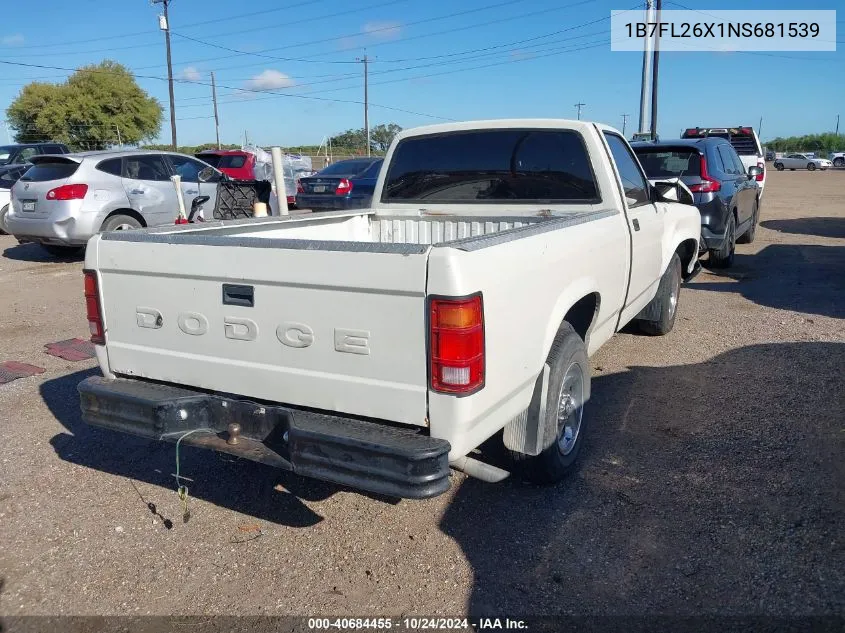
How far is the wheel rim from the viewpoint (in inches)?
140

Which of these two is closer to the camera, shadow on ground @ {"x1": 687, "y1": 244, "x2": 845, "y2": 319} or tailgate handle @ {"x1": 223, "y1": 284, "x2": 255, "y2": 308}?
tailgate handle @ {"x1": 223, "y1": 284, "x2": 255, "y2": 308}

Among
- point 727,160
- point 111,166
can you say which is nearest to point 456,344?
point 727,160

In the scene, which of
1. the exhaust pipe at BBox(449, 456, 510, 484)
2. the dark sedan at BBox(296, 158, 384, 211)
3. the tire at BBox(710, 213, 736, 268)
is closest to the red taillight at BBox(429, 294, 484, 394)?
the exhaust pipe at BBox(449, 456, 510, 484)

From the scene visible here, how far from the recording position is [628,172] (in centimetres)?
488

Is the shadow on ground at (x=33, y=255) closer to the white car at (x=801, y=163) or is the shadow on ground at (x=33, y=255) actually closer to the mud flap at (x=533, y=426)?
the mud flap at (x=533, y=426)

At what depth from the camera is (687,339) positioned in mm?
6316

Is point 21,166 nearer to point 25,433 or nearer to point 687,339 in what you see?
point 25,433

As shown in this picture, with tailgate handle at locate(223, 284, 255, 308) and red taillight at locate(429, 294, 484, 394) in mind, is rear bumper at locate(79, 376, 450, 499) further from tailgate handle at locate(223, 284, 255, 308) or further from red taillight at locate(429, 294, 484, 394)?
tailgate handle at locate(223, 284, 255, 308)

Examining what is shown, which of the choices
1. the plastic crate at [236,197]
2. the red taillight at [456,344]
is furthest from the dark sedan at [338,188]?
the red taillight at [456,344]

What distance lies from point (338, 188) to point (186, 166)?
142 inches

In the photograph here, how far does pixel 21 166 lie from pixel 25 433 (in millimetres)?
12566

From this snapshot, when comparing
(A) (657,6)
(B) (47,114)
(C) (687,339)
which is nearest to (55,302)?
(C) (687,339)

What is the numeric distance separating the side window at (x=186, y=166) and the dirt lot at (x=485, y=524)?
23.4 feet

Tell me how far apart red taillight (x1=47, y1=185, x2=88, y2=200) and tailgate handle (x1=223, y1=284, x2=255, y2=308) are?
8.48 metres
